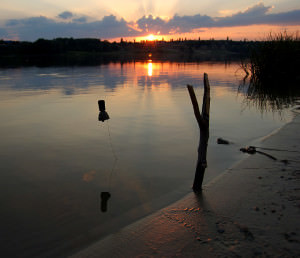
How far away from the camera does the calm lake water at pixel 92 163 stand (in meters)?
5.73

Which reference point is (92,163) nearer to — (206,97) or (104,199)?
(104,199)

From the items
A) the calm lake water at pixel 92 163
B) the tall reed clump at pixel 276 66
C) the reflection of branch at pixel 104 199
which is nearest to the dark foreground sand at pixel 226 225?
the calm lake water at pixel 92 163

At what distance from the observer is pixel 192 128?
43.3 feet

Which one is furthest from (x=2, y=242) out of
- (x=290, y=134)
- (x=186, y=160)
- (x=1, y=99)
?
(x=1, y=99)

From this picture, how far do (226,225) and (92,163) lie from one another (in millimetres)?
4903

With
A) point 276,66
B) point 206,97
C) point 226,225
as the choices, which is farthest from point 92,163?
point 276,66

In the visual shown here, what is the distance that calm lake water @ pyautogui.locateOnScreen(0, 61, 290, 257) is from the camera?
5727 mm

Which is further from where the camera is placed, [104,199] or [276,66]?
[276,66]

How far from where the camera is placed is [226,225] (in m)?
5.29

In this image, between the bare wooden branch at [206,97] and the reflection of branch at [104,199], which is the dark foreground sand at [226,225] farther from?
the bare wooden branch at [206,97]

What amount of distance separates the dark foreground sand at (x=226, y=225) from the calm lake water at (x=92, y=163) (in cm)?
52

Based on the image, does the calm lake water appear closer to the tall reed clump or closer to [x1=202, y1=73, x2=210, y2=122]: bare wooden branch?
[x1=202, y1=73, x2=210, y2=122]: bare wooden branch

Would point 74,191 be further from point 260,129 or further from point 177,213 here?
point 260,129

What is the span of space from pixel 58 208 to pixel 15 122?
9.57 m
